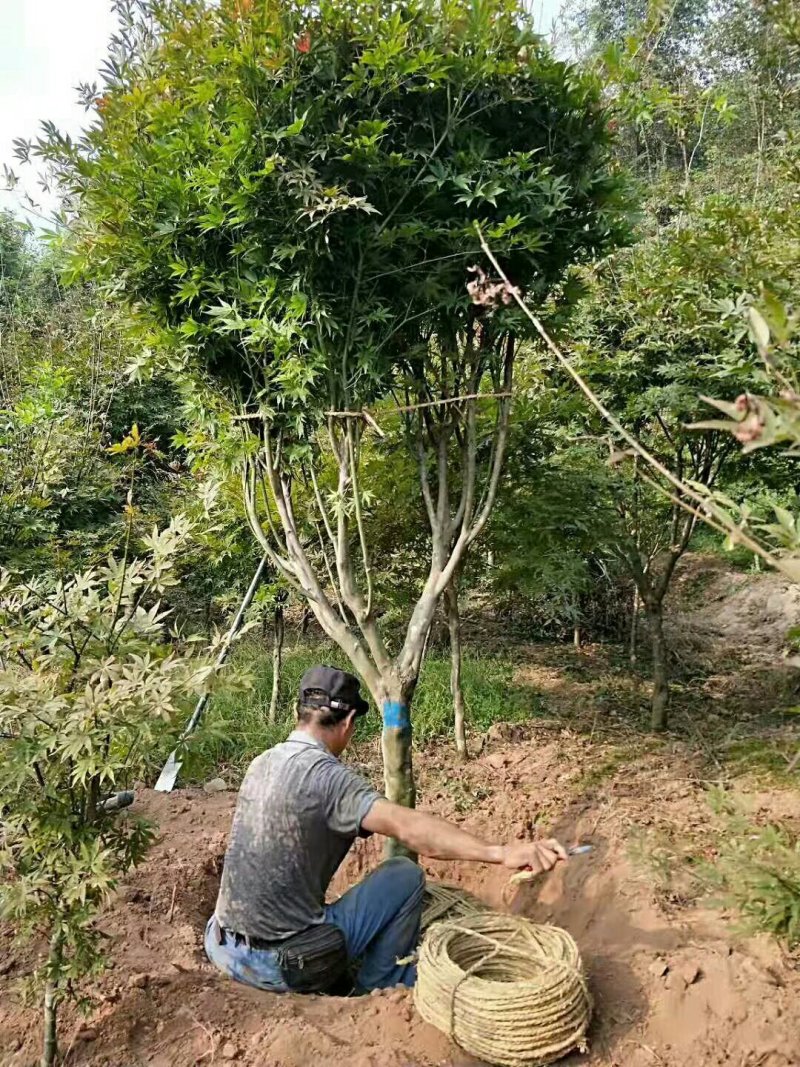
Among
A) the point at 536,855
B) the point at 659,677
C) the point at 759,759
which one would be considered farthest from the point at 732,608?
the point at 536,855

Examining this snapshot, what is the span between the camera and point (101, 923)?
3.40 meters

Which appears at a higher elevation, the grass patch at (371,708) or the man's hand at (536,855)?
the man's hand at (536,855)

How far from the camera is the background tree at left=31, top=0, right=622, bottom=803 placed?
299 cm

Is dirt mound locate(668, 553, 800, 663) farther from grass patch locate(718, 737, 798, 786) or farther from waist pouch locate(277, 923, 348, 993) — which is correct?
waist pouch locate(277, 923, 348, 993)

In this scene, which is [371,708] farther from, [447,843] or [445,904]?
[447,843]

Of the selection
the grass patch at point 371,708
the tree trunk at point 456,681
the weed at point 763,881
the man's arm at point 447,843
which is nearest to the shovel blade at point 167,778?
the grass patch at point 371,708

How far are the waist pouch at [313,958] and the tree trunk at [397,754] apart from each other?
2.18ft

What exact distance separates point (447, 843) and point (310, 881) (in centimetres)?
88

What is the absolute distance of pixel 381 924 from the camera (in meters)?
3.29

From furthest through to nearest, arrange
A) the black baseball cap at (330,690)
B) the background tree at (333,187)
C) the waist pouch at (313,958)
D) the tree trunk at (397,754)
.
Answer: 1. the tree trunk at (397,754)
2. the black baseball cap at (330,690)
3. the waist pouch at (313,958)
4. the background tree at (333,187)

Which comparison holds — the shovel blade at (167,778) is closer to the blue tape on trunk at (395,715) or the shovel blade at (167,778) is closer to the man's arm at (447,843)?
the blue tape on trunk at (395,715)

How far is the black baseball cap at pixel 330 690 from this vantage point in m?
3.20

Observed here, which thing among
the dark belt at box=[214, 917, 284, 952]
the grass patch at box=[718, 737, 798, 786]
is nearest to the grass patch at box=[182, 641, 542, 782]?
the grass patch at box=[718, 737, 798, 786]

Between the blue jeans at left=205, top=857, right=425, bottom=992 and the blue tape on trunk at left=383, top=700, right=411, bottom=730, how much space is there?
0.66m
